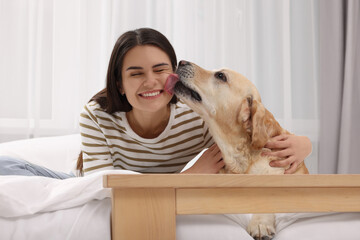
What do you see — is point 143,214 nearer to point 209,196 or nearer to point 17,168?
point 209,196

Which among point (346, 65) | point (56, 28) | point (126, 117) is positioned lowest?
point (126, 117)

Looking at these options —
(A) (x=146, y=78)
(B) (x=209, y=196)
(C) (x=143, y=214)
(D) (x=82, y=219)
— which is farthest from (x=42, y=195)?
(A) (x=146, y=78)

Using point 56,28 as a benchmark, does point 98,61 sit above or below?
below

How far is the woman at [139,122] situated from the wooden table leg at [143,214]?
2.15ft

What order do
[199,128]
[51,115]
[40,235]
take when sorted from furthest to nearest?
[51,115], [199,128], [40,235]

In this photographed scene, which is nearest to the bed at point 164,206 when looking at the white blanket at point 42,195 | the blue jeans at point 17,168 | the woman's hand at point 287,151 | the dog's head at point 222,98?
the white blanket at point 42,195

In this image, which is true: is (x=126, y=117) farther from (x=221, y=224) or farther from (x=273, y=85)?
(x=273, y=85)

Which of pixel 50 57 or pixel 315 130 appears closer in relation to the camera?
pixel 50 57

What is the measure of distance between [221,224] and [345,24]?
101 inches

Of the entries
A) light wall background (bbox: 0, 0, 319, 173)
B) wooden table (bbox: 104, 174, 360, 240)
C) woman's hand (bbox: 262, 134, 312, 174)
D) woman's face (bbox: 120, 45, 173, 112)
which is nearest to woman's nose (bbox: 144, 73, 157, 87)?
woman's face (bbox: 120, 45, 173, 112)

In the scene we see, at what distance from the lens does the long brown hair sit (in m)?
1.74

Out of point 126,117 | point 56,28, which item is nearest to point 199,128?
point 126,117

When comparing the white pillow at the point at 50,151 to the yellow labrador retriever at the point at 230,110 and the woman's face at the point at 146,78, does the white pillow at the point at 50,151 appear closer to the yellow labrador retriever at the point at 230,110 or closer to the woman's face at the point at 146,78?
the woman's face at the point at 146,78

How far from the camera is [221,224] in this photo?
1040 mm
